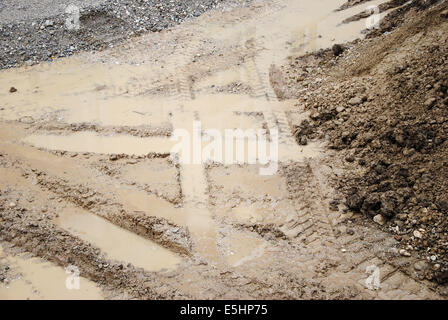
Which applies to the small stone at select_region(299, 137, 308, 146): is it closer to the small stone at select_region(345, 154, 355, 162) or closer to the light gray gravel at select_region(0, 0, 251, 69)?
the small stone at select_region(345, 154, 355, 162)

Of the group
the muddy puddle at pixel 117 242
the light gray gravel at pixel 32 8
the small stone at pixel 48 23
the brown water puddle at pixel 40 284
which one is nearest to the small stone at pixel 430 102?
the muddy puddle at pixel 117 242

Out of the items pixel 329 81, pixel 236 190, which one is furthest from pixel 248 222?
pixel 329 81

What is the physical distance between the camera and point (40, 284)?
4.21 metres

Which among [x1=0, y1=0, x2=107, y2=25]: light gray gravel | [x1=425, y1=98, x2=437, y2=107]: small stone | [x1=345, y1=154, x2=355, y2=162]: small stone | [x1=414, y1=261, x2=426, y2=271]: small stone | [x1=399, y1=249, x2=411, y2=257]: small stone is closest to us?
[x1=414, y1=261, x2=426, y2=271]: small stone

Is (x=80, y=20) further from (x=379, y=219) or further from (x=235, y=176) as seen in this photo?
(x=379, y=219)

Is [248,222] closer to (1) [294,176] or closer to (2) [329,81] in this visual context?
(1) [294,176]

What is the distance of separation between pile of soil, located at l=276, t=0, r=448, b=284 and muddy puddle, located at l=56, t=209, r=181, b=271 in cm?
237

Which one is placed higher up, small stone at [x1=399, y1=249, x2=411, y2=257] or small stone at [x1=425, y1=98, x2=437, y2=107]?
small stone at [x1=425, y1=98, x2=437, y2=107]

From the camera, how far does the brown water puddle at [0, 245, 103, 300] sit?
411 centimetres

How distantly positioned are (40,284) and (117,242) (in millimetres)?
904

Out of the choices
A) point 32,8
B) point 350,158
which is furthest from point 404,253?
point 32,8

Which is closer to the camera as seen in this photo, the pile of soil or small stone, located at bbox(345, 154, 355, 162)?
the pile of soil

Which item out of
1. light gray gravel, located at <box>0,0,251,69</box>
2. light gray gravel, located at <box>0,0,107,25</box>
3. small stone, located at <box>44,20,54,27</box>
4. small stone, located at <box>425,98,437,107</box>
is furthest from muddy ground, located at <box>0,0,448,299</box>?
light gray gravel, located at <box>0,0,107,25</box>

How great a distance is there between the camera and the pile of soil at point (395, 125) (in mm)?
4359
